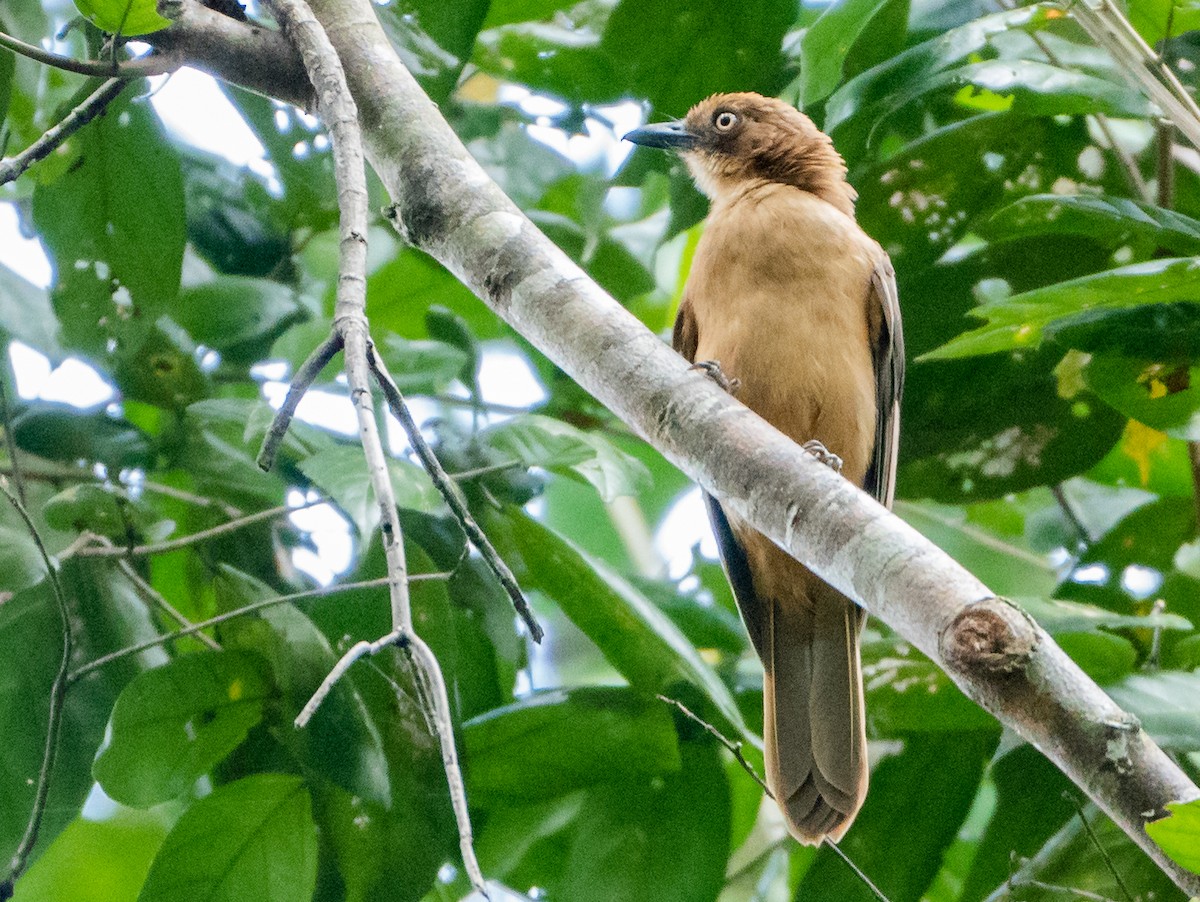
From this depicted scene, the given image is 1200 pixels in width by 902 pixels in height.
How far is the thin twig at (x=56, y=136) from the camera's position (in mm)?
1823

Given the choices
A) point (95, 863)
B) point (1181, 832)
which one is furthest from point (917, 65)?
point (95, 863)

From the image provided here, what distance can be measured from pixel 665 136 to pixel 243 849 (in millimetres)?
2288

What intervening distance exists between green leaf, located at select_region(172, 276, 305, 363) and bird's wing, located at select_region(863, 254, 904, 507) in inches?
63.9

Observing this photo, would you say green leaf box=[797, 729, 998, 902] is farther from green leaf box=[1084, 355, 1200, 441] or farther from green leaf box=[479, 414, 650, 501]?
green leaf box=[479, 414, 650, 501]

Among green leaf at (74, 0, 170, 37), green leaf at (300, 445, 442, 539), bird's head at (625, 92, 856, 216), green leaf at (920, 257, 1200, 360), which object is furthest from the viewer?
bird's head at (625, 92, 856, 216)

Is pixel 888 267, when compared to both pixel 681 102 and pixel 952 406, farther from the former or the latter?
pixel 681 102

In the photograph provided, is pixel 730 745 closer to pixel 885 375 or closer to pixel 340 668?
pixel 340 668

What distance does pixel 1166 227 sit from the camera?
2562 mm

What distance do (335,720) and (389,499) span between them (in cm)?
132

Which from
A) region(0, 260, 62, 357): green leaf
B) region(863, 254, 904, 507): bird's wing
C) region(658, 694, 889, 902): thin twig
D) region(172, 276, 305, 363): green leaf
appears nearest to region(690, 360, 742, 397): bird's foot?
region(863, 254, 904, 507): bird's wing

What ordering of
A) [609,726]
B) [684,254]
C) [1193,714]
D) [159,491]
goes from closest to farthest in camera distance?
[1193,714], [609,726], [159,491], [684,254]

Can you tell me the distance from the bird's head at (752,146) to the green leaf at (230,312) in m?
1.34

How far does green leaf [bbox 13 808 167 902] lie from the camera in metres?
3.04

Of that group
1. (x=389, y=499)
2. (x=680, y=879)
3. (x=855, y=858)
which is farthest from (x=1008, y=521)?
(x=389, y=499)
